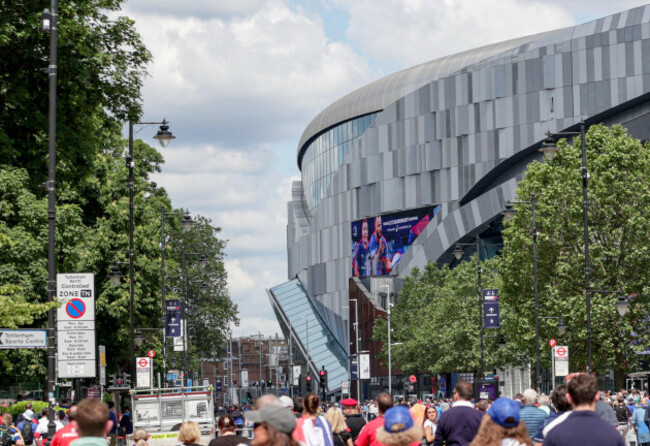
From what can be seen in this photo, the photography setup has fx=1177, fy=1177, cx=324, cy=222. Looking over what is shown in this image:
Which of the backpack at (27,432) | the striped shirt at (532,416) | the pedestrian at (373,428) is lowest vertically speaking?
the backpack at (27,432)

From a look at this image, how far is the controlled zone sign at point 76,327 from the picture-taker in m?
19.4

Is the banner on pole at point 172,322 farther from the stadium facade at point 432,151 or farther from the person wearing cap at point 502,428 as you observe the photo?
the stadium facade at point 432,151

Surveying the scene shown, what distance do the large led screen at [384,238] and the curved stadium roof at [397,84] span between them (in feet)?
→ 43.7

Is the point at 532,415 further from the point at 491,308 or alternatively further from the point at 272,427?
→ the point at 491,308

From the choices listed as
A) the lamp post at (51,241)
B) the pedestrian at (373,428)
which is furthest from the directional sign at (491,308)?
the pedestrian at (373,428)

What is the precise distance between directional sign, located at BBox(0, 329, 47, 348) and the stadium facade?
2524 inches

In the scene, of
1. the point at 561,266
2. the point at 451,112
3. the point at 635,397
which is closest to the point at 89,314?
the point at 635,397

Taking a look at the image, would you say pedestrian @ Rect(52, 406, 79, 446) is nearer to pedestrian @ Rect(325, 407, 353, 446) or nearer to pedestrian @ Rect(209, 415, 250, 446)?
pedestrian @ Rect(209, 415, 250, 446)

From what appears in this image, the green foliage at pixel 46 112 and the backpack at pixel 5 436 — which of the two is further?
the green foliage at pixel 46 112

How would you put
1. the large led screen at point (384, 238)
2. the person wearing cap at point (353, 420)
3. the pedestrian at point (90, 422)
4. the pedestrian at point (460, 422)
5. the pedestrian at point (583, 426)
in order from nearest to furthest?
the pedestrian at point (90, 422), the pedestrian at point (583, 426), the pedestrian at point (460, 422), the person wearing cap at point (353, 420), the large led screen at point (384, 238)

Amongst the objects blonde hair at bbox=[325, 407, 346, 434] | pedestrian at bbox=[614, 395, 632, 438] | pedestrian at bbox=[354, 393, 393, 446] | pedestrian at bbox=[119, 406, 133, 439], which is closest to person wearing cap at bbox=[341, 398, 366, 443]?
blonde hair at bbox=[325, 407, 346, 434]

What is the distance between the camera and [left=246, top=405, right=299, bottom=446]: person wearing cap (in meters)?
6.38

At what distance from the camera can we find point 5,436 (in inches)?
1005

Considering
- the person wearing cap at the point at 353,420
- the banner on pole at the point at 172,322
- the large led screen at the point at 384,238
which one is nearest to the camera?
the person wearing cap at the point at 353,420
